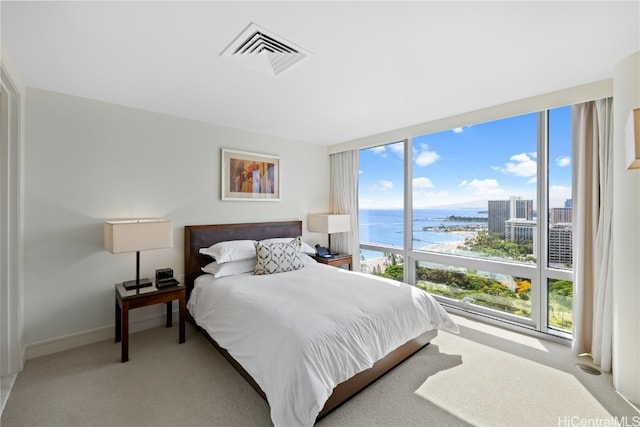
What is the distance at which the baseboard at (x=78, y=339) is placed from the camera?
8.38ft

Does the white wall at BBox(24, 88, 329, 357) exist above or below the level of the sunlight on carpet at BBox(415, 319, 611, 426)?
above

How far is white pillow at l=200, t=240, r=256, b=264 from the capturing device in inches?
125

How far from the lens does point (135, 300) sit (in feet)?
8.43

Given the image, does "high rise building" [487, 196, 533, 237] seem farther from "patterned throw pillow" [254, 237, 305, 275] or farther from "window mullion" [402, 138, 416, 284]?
"patterned throw pillow" [254, 237, 305, 275]

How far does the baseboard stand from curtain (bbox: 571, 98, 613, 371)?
4.32 metres

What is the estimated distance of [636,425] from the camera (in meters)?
1.76

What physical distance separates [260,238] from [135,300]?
171 centimetres

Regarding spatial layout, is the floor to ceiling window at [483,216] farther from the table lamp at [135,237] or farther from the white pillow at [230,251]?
the table lamp at [135,237]

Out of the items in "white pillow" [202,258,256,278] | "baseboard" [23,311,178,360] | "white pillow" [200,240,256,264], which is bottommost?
"baseboard" [23,311,178,360]

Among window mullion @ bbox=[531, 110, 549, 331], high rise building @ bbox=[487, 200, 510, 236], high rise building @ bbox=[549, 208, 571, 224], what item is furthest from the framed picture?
high rise building @ bbox=[549, 208, 571, 224]

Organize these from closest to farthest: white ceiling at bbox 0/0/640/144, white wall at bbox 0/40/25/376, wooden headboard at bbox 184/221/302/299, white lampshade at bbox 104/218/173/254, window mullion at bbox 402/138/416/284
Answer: white ceiling at bbox 0/0/640/144
white wall at bbox 0/40/25/376
white lampshade at bbox 104/218/173/254
wooden headboard at bbox 184/221/302/299
window mullion at bbox 402/138/416/284

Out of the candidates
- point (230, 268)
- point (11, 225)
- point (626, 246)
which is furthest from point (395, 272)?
point (11, 225)

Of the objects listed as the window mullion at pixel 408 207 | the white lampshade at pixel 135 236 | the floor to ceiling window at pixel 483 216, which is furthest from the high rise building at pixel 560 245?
the white lampshade at pixel 135 236

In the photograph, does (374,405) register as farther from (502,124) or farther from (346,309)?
(502,124)
